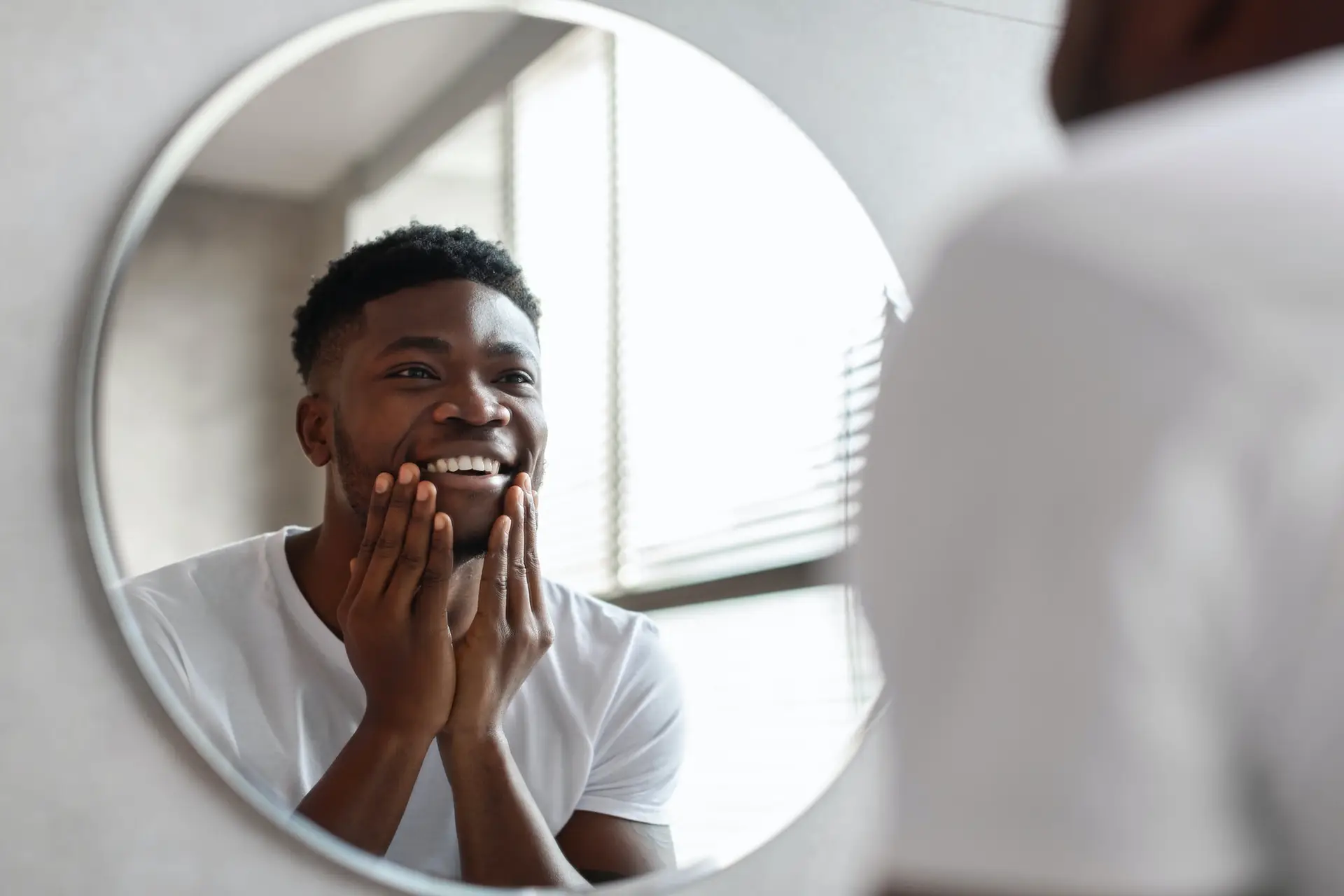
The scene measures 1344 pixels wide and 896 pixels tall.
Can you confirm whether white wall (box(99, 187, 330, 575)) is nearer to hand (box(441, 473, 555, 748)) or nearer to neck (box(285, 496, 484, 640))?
neck (box(285, 496, 484, 640))

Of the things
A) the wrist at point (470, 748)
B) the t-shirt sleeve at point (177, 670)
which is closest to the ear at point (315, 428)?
the t-shirt sleeve at point (177, 670)

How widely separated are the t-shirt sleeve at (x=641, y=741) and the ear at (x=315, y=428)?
1.00ft

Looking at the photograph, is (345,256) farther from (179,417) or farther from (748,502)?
(748,502)

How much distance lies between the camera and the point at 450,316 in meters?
1.05

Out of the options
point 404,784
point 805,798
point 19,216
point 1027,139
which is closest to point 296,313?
point 19,216

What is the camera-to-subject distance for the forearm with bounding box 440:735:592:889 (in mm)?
1012

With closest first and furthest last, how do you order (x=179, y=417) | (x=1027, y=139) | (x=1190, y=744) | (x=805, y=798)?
(x=1190, y=744) < (x=179, y=417) < (x=805, y=798) < (x=1027, y=139)

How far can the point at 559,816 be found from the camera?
3.43ft

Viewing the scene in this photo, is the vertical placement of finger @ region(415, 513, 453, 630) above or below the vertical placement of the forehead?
below

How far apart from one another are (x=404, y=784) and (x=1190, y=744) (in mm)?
868

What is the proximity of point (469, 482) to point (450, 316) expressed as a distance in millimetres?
135

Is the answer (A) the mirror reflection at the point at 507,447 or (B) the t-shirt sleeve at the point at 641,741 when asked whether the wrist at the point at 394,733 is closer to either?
(A) the mirror reflection at the point at 507,447

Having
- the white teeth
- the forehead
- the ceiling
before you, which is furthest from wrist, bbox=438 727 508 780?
the ceiling

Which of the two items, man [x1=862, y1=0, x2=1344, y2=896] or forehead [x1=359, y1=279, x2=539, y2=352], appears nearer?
man [x1=862, y1=0, x2=1344, y2=896]
